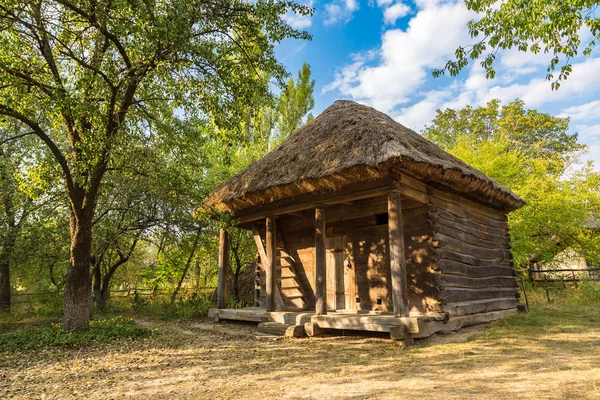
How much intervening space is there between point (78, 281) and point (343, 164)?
5497 millimetres

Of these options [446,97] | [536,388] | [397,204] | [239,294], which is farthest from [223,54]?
[446,97]

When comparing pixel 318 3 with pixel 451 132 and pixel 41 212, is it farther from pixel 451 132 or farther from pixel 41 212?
pixel 451 132

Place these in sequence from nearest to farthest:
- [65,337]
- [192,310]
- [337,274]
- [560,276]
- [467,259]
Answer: [65,337], [467,259], [337,274], [192,310], [560,276]

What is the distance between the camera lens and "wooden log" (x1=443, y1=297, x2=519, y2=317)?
709 centimetres

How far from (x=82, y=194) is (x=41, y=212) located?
4.29 metres

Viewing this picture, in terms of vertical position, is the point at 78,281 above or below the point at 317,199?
below

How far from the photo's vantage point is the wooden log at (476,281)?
725 cm

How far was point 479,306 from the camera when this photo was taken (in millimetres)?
7891

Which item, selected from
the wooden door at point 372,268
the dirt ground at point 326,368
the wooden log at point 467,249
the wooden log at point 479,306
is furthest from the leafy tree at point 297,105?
the dirt ground at point 326,368

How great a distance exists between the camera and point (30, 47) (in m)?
7.13

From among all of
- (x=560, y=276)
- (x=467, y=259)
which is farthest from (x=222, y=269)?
(x=560, y=276)

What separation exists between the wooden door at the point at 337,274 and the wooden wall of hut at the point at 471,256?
2262 mm

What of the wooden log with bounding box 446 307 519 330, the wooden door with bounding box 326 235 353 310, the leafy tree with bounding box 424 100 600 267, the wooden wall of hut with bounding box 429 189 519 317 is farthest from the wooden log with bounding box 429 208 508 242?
the leafy tree with bounding box 424 100 600 267

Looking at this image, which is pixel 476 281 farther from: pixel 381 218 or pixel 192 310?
pixel 192 310
